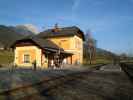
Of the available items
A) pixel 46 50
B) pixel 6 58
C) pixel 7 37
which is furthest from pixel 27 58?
pixel 7 37

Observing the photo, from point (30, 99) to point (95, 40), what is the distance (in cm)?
5701

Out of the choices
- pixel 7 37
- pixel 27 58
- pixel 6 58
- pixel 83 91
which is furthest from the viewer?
pixel 7 37

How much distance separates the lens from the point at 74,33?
103 feet

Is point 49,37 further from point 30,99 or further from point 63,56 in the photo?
point 30,99

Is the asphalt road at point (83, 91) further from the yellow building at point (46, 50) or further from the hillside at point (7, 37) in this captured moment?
the hillside at point (7, 37)

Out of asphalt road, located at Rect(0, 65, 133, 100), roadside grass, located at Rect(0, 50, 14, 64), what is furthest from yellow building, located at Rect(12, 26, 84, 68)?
asphalt road, located at Rect(0, 65, 133, 100)

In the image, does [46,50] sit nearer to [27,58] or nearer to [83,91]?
[27,58]

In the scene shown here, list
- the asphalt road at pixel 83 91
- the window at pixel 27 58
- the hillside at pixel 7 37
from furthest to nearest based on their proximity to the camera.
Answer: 1. the hillside at pixel 7 37
2. the window at pixel 27 58
3. the asphalt road at pixel 83 91

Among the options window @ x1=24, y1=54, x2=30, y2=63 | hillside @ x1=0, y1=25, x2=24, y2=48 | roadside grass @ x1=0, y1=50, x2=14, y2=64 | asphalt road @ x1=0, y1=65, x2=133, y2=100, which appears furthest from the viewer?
hillside @ x1=0, y1=25, x2=24, y2=48

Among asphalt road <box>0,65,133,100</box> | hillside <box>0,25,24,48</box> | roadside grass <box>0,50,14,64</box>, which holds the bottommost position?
asphalt road <box>0,65,133,100</box>

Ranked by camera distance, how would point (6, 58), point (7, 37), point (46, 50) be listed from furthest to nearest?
point (7, 37)
point (6, 58)
point (46, 50)

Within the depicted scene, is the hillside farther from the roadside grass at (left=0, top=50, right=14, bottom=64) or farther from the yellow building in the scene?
the yellow building

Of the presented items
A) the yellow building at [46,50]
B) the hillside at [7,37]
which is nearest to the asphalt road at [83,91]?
the yellow building at [46,50]

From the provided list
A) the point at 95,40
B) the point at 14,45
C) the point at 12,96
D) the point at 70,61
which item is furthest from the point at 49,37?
the point at 95,40
